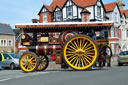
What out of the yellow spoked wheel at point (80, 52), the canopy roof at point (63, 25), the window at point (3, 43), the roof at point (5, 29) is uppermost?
the roof at point (5, 29)

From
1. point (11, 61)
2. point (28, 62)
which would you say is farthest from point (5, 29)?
point (28, 62)

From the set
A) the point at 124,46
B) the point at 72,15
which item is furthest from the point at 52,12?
the point at 124,46

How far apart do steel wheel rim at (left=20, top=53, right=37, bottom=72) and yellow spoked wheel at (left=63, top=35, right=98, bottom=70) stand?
1.88 metres

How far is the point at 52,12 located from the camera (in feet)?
136

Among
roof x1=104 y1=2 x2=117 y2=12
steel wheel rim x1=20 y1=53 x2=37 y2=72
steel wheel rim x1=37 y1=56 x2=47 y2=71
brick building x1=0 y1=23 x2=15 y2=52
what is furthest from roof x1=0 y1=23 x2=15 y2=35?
steel wheel rim x1=20 y1=53 x2=37 y2=72

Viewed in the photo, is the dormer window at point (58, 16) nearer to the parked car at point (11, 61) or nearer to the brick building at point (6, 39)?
the brick building at point (6, 39)

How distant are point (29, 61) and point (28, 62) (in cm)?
8

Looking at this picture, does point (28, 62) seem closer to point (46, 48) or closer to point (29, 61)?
point (29, 61)

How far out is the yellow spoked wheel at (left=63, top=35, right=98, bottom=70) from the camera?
1066cm

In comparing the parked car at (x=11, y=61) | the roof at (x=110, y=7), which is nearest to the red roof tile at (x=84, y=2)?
the roof at (x=110, y=7)

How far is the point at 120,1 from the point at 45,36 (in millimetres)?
45527

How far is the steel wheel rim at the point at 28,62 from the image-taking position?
1169 centimetres

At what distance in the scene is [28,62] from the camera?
11.7 metres

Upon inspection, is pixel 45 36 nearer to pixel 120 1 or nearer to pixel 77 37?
pixel 77 37
